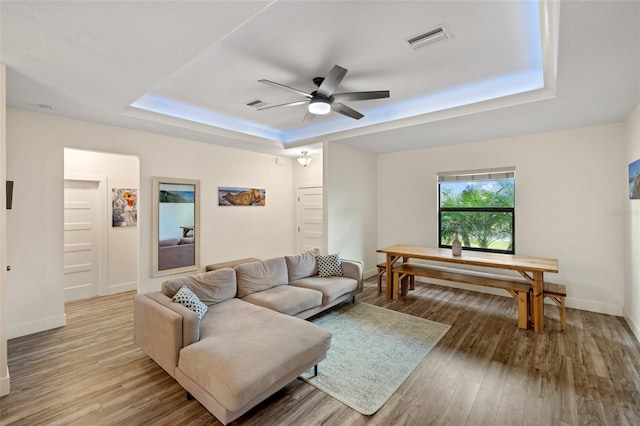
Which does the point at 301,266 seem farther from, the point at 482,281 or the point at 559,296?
the point at 559,296

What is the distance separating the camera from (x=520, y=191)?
15.1 feet

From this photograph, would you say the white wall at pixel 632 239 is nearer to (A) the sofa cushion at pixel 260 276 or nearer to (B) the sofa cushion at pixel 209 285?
(A) the sofa cushion at pixel 260 276

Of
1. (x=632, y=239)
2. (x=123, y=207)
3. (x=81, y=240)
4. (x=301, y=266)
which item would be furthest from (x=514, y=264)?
(x=81, y=240)

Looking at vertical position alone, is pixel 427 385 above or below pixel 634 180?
below

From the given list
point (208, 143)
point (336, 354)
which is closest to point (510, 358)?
point (336, 354)

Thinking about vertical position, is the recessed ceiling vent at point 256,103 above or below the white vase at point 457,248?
above

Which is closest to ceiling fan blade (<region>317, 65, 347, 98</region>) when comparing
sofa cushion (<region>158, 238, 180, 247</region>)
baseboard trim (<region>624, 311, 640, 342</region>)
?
sofa cushion (<region>158, 238, 180, 247</region>)

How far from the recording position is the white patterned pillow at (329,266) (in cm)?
432

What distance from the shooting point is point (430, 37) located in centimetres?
237

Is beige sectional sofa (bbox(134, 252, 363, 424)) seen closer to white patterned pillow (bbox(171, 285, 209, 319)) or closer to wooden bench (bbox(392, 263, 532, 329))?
white patterned pillow (bbox(171, 285, 209, 319))

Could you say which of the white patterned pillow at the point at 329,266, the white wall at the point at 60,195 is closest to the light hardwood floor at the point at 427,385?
the white wall at the point at 60,195

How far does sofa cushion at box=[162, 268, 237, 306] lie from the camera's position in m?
2.90

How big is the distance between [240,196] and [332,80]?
3.58 metres

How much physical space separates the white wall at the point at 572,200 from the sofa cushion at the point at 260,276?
347 cm
